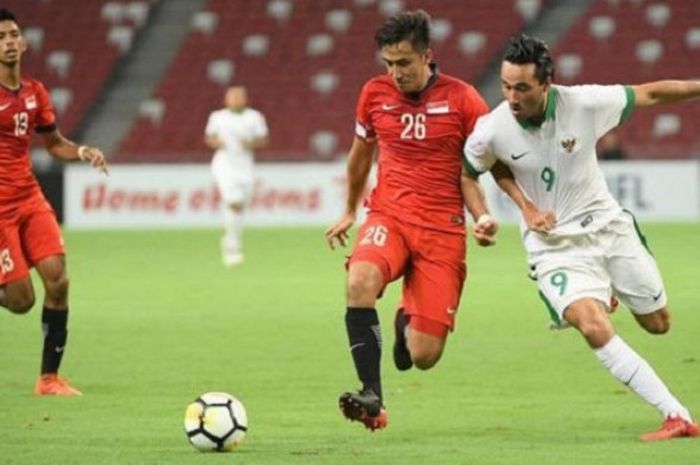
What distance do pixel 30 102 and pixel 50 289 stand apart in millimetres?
1175

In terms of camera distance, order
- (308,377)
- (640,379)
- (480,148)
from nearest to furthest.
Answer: (640,379)
(480,148)
(308,377)

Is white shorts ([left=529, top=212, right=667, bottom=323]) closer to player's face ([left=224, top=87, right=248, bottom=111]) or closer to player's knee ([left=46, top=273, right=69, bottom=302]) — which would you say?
player's knee ([left=46, top=273, right=69, bottom=302])

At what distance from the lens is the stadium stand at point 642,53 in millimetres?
31000

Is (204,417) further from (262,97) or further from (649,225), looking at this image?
(262,97)

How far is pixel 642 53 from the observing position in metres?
32.0

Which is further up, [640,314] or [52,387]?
[640,314]

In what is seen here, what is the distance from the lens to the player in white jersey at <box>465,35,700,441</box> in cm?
855

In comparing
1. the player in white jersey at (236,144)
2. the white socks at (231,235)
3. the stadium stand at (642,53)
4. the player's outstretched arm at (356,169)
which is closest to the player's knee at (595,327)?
the player's outstretched arm at (356,169)

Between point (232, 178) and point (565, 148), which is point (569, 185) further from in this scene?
point (232, 178)

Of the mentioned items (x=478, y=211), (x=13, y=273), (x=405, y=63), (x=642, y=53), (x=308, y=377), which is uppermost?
(x=405, y=63)

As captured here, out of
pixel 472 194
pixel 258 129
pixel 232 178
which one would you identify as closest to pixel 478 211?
pixel 472 194

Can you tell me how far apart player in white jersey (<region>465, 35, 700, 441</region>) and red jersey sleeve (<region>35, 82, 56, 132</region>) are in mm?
3358

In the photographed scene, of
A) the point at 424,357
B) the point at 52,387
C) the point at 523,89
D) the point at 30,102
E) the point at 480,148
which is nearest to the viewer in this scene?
the point at 523,89

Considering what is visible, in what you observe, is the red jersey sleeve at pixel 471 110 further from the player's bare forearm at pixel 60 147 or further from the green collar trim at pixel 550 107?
the player's bare forearm at pixel 60 147
